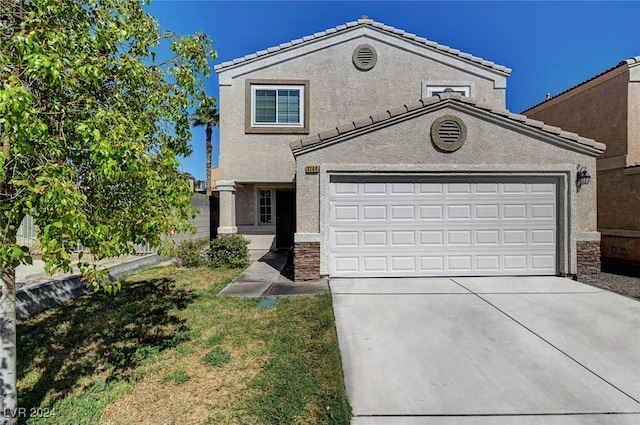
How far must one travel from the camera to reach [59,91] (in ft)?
9.13

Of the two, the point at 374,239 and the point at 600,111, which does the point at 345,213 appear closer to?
the point at 374,239

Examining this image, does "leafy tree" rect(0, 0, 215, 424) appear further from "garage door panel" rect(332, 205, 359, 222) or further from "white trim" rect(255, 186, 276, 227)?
"white trim" rect(255, 186, 276, 227)

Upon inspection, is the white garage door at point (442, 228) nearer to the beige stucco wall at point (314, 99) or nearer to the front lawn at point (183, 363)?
the front lawn at point (183, 363)

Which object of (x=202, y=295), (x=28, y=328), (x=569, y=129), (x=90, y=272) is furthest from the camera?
(x=569, y=129)

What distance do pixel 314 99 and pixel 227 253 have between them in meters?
6.26

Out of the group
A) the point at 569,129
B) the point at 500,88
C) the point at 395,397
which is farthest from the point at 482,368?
the point at 569,129

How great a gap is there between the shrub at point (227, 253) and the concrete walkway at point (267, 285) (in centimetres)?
51

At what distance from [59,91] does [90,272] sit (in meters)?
1.67

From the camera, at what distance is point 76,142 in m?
2.78

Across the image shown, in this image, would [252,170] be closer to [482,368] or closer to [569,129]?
[482,368]

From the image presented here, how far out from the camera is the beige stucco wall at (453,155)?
8.03m

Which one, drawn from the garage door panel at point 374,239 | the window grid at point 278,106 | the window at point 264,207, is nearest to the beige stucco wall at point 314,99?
the window grid at point 278,106

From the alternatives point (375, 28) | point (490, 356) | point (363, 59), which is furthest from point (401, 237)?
point (375, 28)

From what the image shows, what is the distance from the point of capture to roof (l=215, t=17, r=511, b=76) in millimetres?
10977
